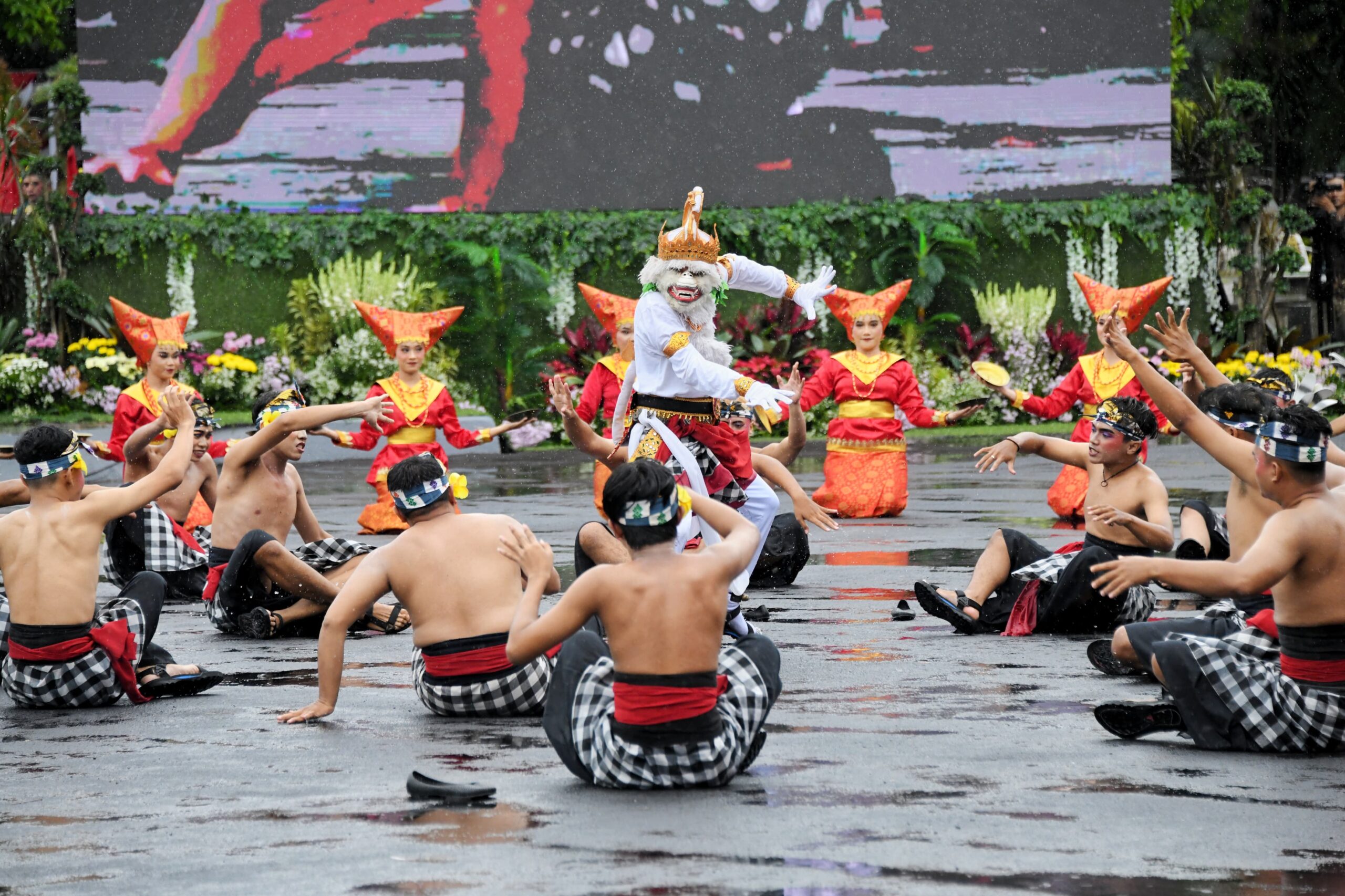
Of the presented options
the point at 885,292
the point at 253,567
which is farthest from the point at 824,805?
the point at 885,292

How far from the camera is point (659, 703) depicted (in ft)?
16.4

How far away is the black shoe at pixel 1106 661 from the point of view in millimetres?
6812

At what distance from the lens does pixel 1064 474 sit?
1245cm

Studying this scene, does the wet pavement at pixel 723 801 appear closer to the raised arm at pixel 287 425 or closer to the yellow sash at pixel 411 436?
the raised arm at pixel 287 425

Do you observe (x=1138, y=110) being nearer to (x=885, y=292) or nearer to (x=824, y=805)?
(x=885, y=292)

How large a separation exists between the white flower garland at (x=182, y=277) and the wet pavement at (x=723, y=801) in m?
15.5

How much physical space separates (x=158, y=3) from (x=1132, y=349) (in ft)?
64.3

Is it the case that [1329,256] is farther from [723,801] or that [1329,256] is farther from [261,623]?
[723,801]

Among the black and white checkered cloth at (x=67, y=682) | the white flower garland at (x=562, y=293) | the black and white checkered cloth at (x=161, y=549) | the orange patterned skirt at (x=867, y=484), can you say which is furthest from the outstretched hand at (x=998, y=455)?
the white flower garland at (x=562, y=293)

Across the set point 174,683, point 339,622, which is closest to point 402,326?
point 174,683

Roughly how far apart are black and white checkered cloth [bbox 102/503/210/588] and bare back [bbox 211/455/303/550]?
0.79 metres

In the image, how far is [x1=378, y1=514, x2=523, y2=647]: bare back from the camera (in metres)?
5.99

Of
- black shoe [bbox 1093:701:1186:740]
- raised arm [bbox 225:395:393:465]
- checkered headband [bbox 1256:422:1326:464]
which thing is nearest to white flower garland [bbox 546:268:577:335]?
raised arm [bbox 225:395:393:465]

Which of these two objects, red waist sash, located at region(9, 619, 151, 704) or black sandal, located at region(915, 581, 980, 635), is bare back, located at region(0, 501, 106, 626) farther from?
black sandal, located at region(915, 581, 980, 635)
